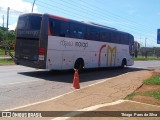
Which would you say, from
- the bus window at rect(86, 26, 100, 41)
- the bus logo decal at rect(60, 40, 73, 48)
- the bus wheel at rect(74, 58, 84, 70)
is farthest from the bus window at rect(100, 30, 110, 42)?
the bus logo decal at rect(60, 40, 73, 48)

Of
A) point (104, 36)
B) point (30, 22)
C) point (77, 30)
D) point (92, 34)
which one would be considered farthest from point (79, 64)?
point (30, 22)

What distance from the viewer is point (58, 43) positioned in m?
17.8

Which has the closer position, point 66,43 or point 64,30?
point 64,30

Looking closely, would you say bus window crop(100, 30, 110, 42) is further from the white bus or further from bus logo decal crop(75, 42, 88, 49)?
bus logo decal crop(75, 42, 88, 49)

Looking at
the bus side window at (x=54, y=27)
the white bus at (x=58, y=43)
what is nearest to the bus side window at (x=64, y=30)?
the white bus at (x=58, y=43)

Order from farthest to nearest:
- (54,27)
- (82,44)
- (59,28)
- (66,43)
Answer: (82,44) → (66,43) → (59,28) → (54,27)

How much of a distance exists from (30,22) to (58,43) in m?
1.97

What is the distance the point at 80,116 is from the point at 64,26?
11.1m

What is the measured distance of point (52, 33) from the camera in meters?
17.1

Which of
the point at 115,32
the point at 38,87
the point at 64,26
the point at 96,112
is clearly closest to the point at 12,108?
the point at 96,112

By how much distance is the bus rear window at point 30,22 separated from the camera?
1695 centimetres

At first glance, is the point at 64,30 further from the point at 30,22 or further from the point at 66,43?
the point at 30,22

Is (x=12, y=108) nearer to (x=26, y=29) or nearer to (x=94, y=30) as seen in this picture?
(x=26, y=29)

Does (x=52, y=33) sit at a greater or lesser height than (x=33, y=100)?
greater
